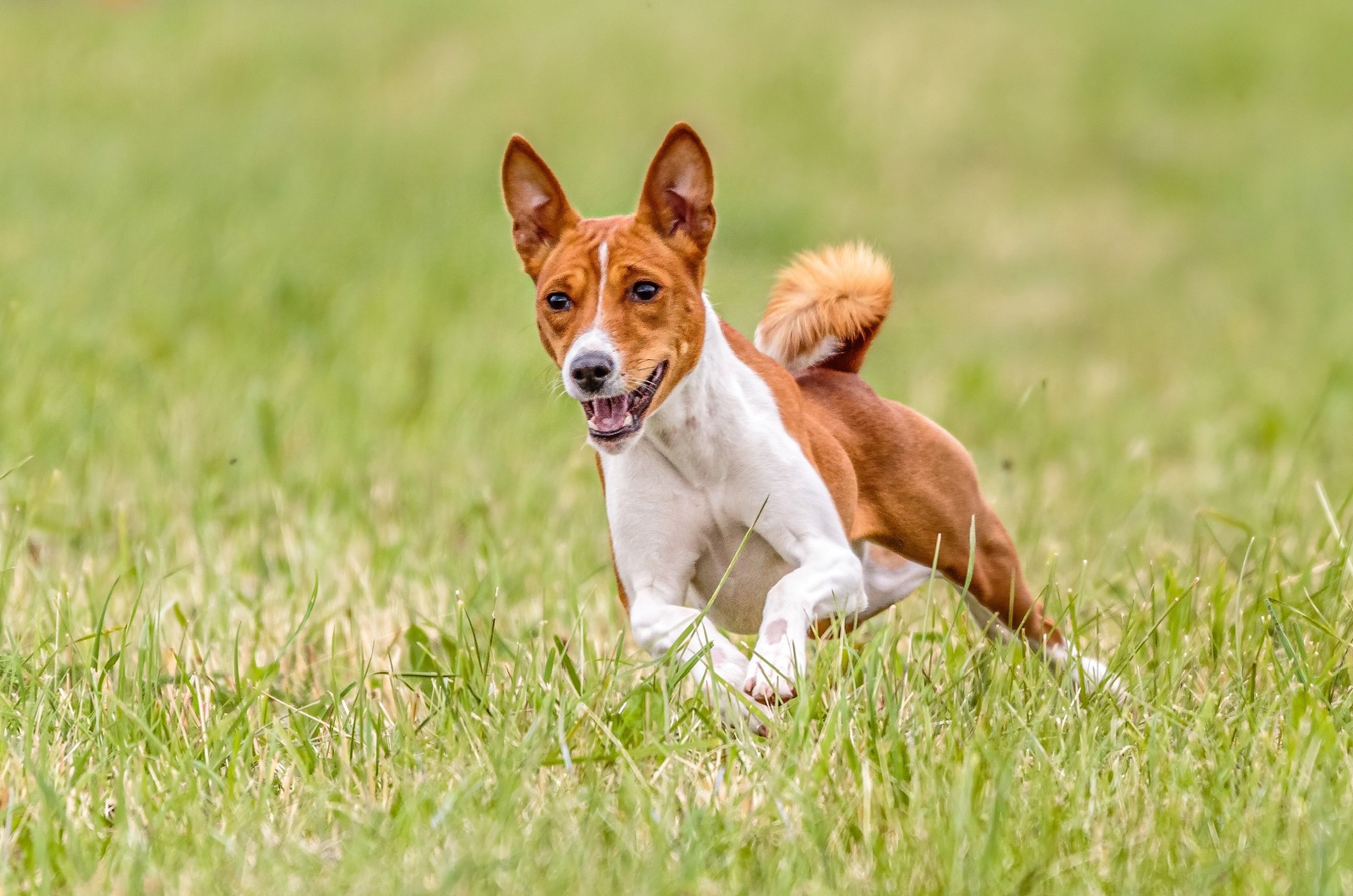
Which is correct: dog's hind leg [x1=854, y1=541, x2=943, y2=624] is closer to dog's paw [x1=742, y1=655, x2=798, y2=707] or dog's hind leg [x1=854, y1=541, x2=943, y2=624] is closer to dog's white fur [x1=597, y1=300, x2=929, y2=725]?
dog's white fur [x1=597, y1=300, x2=929, y2=725]

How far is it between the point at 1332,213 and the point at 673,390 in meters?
11.0

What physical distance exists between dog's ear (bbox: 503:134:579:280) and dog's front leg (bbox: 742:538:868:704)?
2.77ft

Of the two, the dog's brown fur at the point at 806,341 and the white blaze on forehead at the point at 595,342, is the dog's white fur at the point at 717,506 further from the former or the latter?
the white blaze on forehead at the point at 595,342

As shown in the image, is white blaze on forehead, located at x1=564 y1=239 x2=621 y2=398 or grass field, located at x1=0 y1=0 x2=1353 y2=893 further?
white blaze on forehead, located at x1=564 y1=239 x2=621 y2=398

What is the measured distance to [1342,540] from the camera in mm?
3844

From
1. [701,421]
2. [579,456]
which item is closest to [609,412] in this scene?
[701,421]

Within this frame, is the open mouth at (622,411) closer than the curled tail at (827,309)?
Yes

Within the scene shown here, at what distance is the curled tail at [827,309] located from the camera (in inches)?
154

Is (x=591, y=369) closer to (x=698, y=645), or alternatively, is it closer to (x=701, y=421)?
(x=701, y=421)

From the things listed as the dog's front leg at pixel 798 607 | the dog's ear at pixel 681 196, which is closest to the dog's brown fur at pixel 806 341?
the dog's ear at pixel 681 196

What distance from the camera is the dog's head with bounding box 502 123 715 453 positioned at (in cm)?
321

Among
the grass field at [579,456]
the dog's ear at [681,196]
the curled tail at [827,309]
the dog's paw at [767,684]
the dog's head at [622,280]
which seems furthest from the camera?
the curled tail at [827,309]

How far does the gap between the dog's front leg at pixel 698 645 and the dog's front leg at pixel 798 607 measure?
38 millimetres

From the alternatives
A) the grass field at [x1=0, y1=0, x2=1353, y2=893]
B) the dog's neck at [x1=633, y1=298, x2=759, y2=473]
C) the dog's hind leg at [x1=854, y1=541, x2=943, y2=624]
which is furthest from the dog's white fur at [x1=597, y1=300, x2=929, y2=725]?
the dog's hind leg at [x1=854, y1=541, x2=943, y2=624]
